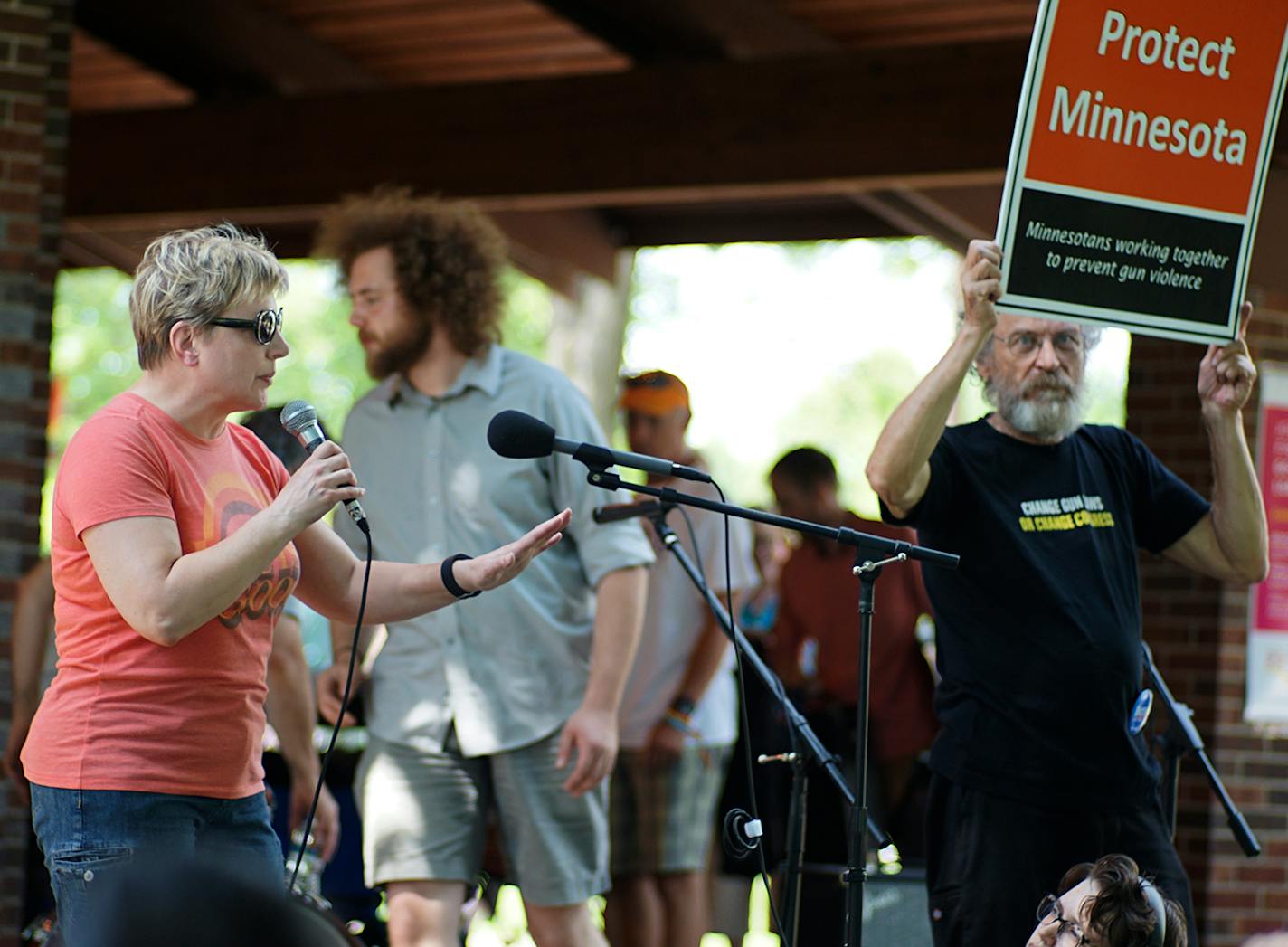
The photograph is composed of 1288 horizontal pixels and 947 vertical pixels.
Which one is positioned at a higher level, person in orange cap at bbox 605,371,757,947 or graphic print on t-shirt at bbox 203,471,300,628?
graphic print on t-shirt at bbox 203,471,300,628

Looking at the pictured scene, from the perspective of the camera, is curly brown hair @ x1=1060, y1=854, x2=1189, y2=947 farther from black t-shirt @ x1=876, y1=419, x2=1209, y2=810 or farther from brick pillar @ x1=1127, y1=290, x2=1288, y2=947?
brick pillar @ x1=1127, y1=290, x2=1288, y2=947

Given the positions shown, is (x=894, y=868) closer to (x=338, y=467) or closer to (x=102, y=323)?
(x=338, y=467)

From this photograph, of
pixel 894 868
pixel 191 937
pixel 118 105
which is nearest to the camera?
pixel 191 937

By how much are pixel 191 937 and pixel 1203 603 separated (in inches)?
224

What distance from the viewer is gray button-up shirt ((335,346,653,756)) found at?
4266 millimetres

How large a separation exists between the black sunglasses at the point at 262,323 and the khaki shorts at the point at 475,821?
1596mm

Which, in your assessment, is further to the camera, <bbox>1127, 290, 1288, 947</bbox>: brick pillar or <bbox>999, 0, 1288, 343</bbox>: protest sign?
<bbox>1127, 290, 1288, 947</bbox>: brick pillar

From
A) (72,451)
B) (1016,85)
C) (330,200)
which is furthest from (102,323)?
(72,451)

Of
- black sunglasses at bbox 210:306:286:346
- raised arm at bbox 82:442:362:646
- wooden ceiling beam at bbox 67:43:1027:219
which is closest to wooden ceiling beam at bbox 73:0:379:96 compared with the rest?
wooden ceiling beam at bbox 67:43:1027:219

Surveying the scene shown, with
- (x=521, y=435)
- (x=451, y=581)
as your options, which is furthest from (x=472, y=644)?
(x=521, y=435)

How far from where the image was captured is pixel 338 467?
2775mm

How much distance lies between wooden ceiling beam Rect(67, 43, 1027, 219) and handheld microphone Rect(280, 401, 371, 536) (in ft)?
12.8

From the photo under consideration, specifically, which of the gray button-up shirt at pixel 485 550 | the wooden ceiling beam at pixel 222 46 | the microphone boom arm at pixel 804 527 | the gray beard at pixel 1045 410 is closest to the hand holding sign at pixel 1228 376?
the gray beard at pixel 1045 410

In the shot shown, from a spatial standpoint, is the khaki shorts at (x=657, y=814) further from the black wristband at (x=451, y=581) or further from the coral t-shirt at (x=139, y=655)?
the coral t-shirt at (x=139, y=655)
